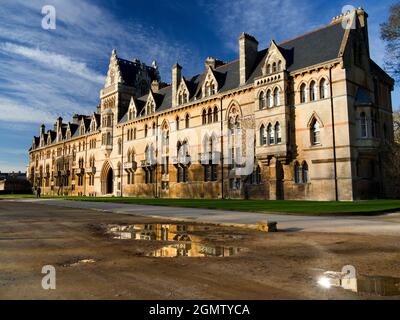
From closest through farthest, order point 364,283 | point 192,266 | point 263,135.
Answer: point 364,283
point 192,266
point 263,135

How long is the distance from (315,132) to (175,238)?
76.2ft

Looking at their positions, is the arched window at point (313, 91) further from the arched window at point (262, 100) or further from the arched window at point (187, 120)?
the arched window at point (187, 120)

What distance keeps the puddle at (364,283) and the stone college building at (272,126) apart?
2368 centimetres

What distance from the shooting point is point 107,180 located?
64.2 meters

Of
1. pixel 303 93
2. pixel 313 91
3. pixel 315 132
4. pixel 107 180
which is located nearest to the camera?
pixel 315 132

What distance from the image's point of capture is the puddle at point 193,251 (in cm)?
844

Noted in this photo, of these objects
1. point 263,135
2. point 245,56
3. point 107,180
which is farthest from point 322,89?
point 107,180

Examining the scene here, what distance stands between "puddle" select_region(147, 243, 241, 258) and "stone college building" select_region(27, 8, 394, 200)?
22.1 meters

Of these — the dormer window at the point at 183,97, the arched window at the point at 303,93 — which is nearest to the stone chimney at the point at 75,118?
the dormer window at the point at 183,97

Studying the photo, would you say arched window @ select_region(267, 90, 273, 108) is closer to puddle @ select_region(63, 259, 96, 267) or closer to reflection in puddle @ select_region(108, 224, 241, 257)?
reflection in puddle @ select_region(108, 224, 241, 257)

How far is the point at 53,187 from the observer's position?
82812 mm

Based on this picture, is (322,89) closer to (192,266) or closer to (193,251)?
(193,251)

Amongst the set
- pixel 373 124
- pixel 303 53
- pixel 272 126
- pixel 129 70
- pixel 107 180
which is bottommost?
pixel 107 180

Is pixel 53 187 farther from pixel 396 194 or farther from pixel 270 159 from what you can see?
pixel 396 194
